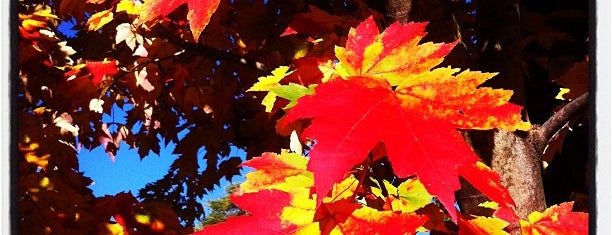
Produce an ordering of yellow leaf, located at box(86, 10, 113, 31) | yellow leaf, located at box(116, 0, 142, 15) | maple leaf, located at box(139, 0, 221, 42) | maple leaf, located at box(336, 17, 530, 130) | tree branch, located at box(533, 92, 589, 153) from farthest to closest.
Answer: yellow leaf, located at box(86, 10, 113, 31), yellow leaf, located at box(116, 0, 142, 15), tree branch, located at box(533, 92, 589, 153), maple leaf, located at box(139, 0, 221, 42), maple leaf, located at box(336, 17, 530, 130)

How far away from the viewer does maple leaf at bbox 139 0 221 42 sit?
84 cm

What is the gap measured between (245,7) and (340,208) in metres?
1.19

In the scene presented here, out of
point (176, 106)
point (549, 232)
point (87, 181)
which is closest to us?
point (549, 232)

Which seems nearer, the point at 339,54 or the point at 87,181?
the point at 339,54

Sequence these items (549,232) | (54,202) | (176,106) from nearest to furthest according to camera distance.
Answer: (549,232) → (54,202) → (176,106)

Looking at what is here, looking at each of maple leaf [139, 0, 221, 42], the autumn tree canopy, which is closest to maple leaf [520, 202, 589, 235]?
the autumn tree canopy

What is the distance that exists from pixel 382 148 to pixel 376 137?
0.14 meters

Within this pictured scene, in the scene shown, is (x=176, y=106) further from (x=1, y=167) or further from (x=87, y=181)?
(x=1, y=167)

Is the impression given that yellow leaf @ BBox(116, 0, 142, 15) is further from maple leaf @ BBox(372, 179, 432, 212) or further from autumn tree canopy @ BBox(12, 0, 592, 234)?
maple leaf @ BBox(372, 179, 432, 212)

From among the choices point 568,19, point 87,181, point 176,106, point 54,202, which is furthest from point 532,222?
point 176,106

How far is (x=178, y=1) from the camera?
2.92 ft

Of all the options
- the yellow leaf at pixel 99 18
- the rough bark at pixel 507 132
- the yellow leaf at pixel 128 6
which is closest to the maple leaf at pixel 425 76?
the rough bark at pixel 507 132

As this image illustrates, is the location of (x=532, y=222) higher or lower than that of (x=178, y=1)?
lower

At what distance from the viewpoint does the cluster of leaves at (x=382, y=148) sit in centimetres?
62
